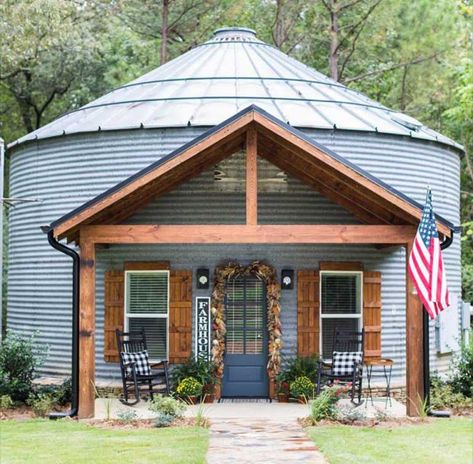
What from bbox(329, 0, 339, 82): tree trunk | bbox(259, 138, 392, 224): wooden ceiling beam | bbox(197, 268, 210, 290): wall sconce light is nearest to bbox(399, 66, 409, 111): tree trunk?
bbox(329, 0, 339, 82): tree trunk

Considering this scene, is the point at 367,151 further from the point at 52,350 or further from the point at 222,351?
the point at 52,350

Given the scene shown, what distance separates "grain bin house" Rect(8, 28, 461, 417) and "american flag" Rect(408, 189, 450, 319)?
1.78 ft

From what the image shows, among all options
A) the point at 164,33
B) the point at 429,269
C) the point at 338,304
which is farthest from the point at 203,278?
the point at 164,33

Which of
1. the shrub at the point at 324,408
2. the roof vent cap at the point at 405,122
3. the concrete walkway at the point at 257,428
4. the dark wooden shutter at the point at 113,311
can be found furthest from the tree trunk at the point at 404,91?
the shrub at the point at 324,408

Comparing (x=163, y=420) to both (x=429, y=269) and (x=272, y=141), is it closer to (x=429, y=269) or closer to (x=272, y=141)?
(x=429, y=269)

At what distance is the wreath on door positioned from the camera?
13008mm

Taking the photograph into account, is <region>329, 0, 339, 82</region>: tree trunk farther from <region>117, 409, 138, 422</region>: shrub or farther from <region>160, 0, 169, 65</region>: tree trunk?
<region>117, 409, 138, 422</region>: shrub

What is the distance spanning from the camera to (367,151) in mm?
14234

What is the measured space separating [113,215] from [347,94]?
5.66 m

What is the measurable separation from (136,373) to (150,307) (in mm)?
1350

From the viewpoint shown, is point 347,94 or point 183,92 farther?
point 347,94

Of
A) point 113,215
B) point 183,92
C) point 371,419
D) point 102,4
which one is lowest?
point 371,419

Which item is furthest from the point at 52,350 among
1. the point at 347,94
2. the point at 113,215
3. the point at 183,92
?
the point at 347,94

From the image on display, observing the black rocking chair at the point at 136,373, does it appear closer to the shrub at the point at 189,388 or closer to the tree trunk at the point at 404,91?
the shrub at the point at 189,388
